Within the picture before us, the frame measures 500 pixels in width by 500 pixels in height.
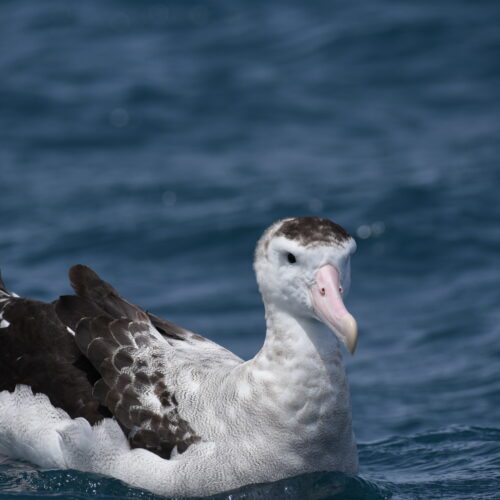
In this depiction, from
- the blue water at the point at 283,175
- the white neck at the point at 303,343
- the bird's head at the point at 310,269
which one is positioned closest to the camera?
the bird's head at the point at 310,269

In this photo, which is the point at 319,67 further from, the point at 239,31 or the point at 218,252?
the point at 218,252

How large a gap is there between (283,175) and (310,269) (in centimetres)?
989

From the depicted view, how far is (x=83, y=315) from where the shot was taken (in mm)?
9648

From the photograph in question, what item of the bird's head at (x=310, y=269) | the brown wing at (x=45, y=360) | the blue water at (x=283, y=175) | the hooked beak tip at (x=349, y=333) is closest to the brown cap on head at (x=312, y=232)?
the bird's head at (x=310, y=269)

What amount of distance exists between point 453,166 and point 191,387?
31.8ft

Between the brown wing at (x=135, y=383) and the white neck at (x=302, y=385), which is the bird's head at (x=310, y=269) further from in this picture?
the brown wing at (x=135, y=383)

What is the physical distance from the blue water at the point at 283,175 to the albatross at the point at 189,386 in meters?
0.39

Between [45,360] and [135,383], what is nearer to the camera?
[135,383]

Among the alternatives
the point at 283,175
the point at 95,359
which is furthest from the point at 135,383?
the point at 283,175

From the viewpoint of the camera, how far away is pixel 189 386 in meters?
8.88

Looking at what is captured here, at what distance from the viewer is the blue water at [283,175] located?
12.6m

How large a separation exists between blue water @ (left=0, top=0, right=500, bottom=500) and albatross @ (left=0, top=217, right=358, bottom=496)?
39 centimetres

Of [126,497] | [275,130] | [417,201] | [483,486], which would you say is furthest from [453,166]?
[126,497]

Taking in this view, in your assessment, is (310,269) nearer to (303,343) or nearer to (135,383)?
(303,343)
